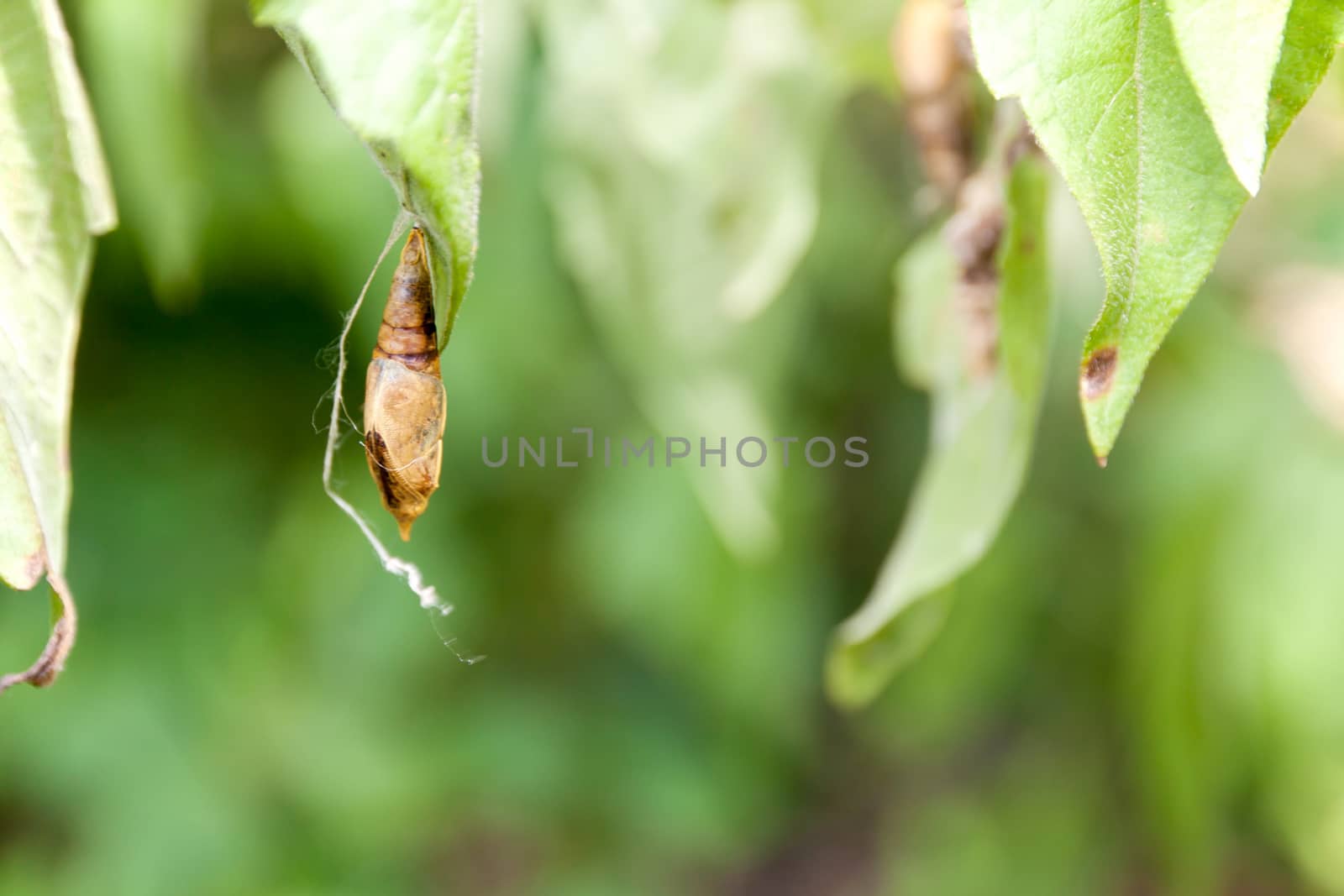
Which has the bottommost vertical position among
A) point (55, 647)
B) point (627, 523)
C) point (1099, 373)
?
point (627, 523)

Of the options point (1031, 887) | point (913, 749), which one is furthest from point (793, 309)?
point (913, 749)

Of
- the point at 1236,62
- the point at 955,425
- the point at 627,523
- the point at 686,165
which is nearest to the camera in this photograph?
the point at 1236,62

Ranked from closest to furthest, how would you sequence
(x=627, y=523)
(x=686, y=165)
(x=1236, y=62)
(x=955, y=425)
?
(x=1236, y=62) → (x=955, y=425) → (x=686, y=165) → (x=627, y=523)

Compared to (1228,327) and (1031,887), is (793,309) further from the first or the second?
(1031,887)

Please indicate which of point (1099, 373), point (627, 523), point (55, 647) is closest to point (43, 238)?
point (55, 647)

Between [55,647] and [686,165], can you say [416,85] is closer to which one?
[55,647]

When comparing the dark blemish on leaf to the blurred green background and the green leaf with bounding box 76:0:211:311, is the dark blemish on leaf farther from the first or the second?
the green leaf with bounding box 76:0:211:311
